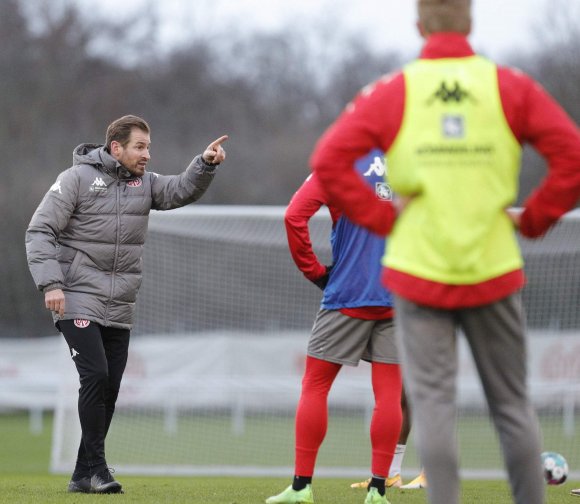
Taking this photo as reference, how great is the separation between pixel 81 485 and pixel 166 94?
3528cm

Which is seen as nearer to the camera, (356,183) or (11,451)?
(356,183)

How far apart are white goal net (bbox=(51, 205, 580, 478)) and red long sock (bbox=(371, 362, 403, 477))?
5088 mm

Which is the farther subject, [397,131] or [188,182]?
[188,182]

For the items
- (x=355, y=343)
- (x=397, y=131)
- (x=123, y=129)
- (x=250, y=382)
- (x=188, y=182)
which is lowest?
(x=250, y=382)

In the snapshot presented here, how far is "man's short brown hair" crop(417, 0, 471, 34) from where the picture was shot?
3.90 meters

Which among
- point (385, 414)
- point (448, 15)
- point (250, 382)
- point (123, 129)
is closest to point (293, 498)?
point (385, 414)

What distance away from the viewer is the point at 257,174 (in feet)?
120

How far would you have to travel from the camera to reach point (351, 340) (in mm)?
5973

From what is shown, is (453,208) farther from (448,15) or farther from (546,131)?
(448,15)

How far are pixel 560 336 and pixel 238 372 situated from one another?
5064mm

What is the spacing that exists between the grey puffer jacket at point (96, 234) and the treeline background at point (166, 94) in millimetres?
24956

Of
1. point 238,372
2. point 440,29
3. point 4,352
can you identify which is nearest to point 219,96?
point 4,352

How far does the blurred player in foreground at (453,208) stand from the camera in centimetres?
376

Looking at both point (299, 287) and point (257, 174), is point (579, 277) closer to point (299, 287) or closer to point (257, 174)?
point (299, 287)
